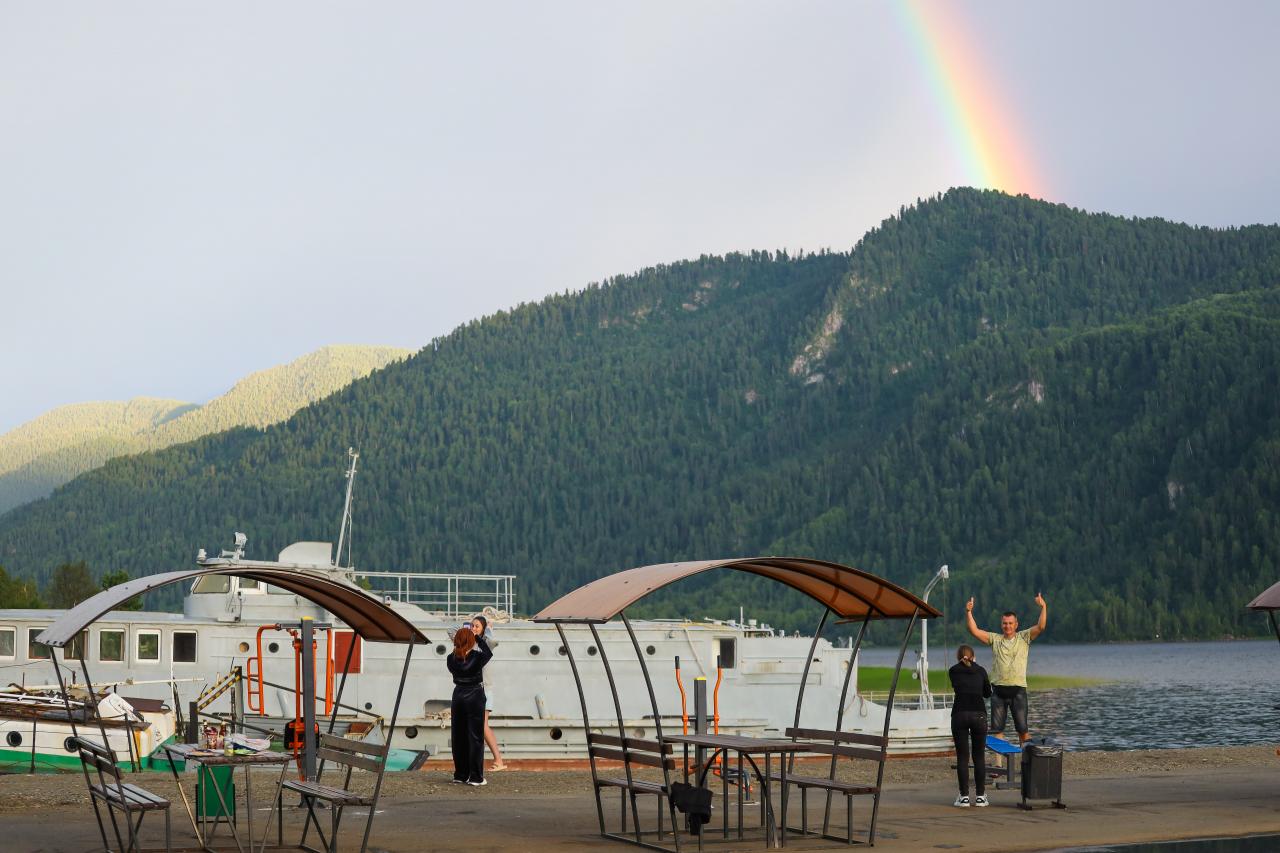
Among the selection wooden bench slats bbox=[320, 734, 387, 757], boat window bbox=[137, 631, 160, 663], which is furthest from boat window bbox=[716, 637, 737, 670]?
wooden bench slats bbox=[320, 734, 387, 757]

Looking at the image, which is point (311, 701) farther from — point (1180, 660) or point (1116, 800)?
point (1180, 660)

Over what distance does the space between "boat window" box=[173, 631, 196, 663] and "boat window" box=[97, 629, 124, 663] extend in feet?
3.23

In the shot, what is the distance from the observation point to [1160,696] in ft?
286

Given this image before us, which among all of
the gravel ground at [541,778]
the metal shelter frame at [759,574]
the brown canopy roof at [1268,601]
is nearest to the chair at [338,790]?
the metal shelter frame at [759,574]

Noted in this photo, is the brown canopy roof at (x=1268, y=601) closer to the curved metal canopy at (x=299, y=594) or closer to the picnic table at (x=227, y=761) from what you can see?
the curved metal canopy at (x=299, y=594)

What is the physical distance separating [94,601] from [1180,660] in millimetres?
135690

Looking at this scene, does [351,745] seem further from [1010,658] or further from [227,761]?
[1010,658]

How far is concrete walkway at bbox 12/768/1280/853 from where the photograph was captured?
42.5 ft

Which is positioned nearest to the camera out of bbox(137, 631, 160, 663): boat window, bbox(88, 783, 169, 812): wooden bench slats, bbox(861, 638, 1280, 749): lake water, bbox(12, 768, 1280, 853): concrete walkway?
bbox(88, 783, 169, 812): wooden bench slats

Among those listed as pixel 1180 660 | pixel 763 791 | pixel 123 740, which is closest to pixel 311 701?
pixel 763 791

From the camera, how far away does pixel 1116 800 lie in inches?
648

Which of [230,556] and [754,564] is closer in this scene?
[754,564]

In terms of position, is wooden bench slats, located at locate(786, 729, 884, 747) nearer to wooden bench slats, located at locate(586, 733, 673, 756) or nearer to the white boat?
wooden bench slats, located at locate(586, 733, 673, 756)

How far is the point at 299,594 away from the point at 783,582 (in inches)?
162
